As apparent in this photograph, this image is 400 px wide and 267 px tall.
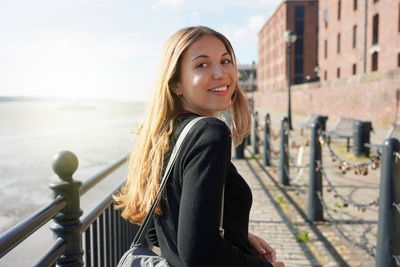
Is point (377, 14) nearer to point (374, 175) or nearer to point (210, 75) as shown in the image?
point (374, 175)

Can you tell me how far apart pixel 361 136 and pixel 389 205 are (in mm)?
7956

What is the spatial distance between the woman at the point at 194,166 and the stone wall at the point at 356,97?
17.1m

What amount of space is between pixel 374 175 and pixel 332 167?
1176 mm

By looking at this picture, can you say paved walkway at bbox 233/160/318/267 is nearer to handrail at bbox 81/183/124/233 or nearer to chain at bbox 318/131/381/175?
chain at bbox 318/131/381/175

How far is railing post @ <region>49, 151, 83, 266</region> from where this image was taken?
1.97 m

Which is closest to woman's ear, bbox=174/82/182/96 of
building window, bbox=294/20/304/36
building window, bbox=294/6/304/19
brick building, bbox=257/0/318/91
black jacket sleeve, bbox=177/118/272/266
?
black jacket sleeve, bbox=177/118/272/266

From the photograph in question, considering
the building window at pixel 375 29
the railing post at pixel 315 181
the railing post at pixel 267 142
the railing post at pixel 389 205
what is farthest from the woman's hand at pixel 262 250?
the building window at pixel 375 29

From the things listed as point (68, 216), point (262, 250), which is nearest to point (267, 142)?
point (68, 216)

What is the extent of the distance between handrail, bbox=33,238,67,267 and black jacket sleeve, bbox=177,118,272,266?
80cm

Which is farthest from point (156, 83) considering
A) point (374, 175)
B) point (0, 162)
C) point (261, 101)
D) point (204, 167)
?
point (261, 101)

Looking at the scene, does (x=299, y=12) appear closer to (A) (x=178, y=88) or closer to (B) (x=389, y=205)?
(B) (x=389, y=205)

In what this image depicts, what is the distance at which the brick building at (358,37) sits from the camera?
26062mm

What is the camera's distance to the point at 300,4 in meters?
54.1

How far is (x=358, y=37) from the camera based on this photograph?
105ft
